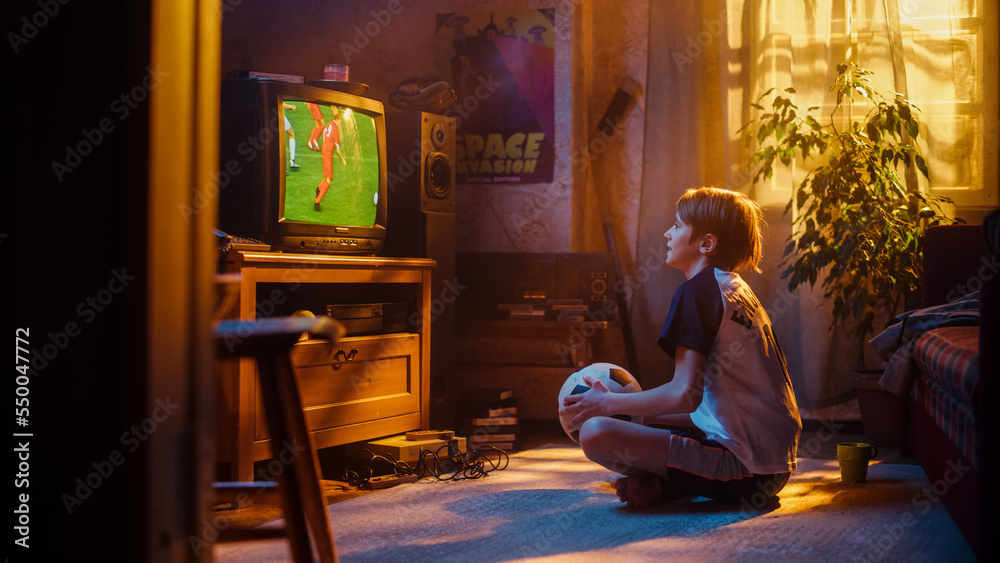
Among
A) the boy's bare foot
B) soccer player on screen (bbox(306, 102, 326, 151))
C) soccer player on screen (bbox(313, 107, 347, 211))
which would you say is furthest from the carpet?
soccer player on screen (bbox(306, 102, 326, 151))

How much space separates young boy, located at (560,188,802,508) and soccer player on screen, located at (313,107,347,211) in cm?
114

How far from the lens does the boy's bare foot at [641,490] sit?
2.07 m

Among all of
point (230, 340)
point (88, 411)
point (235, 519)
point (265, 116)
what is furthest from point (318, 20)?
Result: point (88, 411)

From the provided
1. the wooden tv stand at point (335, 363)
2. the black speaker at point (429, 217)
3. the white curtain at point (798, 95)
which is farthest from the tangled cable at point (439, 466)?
the white curtain at point (798, 95)

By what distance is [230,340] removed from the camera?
1132 millimetres

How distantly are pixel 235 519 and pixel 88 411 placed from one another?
1.47 m

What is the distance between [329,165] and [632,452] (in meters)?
1.39

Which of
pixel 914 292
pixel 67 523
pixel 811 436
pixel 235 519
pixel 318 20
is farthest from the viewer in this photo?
pixel 318 20

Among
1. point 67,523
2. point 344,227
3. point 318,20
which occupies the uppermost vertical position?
point 318,20

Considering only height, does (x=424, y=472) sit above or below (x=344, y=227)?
below

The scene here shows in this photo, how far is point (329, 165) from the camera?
2.71 metres

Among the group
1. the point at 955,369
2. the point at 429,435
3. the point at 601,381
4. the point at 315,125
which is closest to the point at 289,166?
the point at 315,125

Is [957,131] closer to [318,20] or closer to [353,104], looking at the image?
[353,104]

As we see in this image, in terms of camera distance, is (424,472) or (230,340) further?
(424,472)
